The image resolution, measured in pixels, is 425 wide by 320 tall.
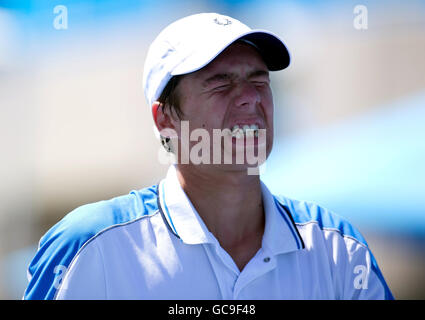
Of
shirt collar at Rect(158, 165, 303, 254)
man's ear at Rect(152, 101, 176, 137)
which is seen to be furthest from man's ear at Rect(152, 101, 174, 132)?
shirt collar at Rect(158, 165, 303, 254)

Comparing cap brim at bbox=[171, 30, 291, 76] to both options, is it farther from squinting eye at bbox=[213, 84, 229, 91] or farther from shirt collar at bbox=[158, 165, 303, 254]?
shirt collar at bbox=[158, 165, 303, 254]

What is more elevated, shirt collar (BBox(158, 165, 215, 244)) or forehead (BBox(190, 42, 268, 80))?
forehead (BBox(190, 42, 268, 80))

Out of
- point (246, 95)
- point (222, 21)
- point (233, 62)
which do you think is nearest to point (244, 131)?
point (246, 95)

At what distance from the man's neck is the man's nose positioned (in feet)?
0.62

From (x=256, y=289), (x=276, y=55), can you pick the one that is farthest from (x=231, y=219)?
(x=276, y=55)

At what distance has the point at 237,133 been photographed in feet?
4.18

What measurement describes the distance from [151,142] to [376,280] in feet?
4.38

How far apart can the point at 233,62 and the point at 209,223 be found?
17.6 inches

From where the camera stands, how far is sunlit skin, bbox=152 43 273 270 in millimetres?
1295

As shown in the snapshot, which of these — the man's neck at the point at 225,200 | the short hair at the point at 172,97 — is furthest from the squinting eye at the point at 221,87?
the man's neck at the point at 225,200

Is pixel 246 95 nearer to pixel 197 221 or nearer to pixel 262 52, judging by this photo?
pixel 262 52

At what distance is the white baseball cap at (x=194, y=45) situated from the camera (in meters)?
1.27
